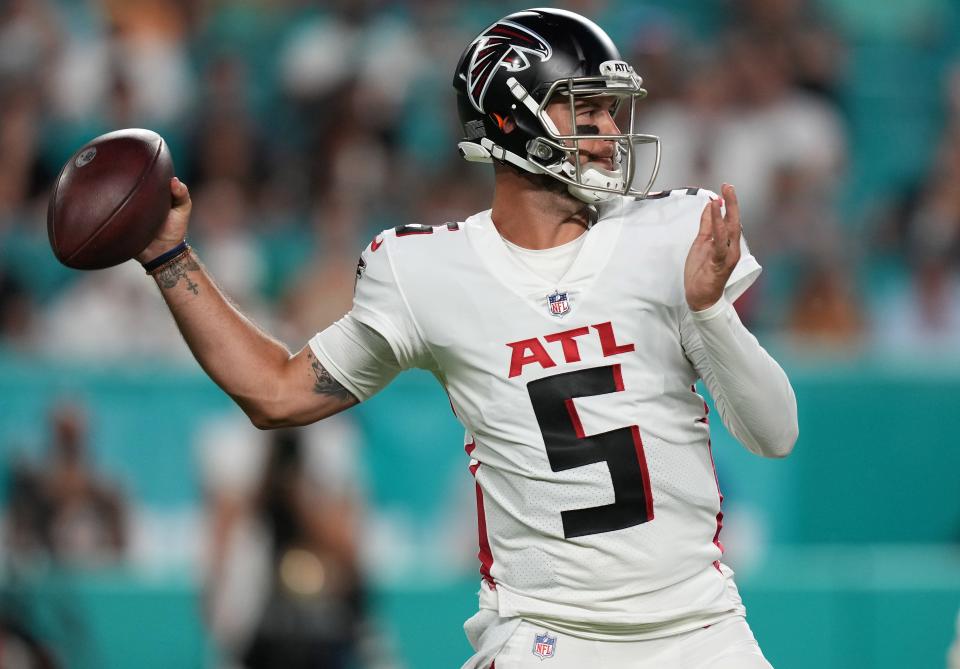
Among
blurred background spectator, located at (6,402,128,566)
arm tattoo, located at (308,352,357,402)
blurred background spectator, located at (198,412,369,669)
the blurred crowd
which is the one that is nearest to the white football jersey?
arm tattoo, located at (308,352,357,402)

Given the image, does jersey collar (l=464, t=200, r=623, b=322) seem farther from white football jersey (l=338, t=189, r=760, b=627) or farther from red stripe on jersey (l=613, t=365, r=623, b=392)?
red stripe on jersey (l=613, t=365, r=623, b=392)

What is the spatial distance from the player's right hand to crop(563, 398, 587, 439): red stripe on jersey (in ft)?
3.17

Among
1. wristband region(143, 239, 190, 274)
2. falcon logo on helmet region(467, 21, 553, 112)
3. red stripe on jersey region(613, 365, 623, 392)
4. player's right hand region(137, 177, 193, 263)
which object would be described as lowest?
red stripe on jersey region(613, 365, 623, 392)

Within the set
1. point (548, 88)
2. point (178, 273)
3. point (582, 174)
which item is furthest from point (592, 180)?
point (178, 273)

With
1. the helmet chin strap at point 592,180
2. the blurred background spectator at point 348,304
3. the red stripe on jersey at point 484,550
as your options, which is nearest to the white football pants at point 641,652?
the red stripe on jersey at point 484,550

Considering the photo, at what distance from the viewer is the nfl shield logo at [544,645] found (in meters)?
3.13

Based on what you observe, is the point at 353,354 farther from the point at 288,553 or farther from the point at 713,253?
the point at 288,553

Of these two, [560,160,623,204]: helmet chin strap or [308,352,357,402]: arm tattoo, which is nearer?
[560,160,623,204]: helmet chin strap

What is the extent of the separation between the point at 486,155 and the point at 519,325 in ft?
1.51

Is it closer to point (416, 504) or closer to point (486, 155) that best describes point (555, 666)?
point (486, 155)

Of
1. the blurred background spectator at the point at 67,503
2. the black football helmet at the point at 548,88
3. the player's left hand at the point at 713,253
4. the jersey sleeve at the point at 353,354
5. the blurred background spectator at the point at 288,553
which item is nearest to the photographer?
the player's left hand at the point at 713,253

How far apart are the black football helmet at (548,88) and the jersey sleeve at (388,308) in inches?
13.9

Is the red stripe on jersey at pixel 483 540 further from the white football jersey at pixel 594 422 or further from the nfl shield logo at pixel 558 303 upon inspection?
the nfl shield logo at pixel 558 303

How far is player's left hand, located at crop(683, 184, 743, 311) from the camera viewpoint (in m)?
2.98
